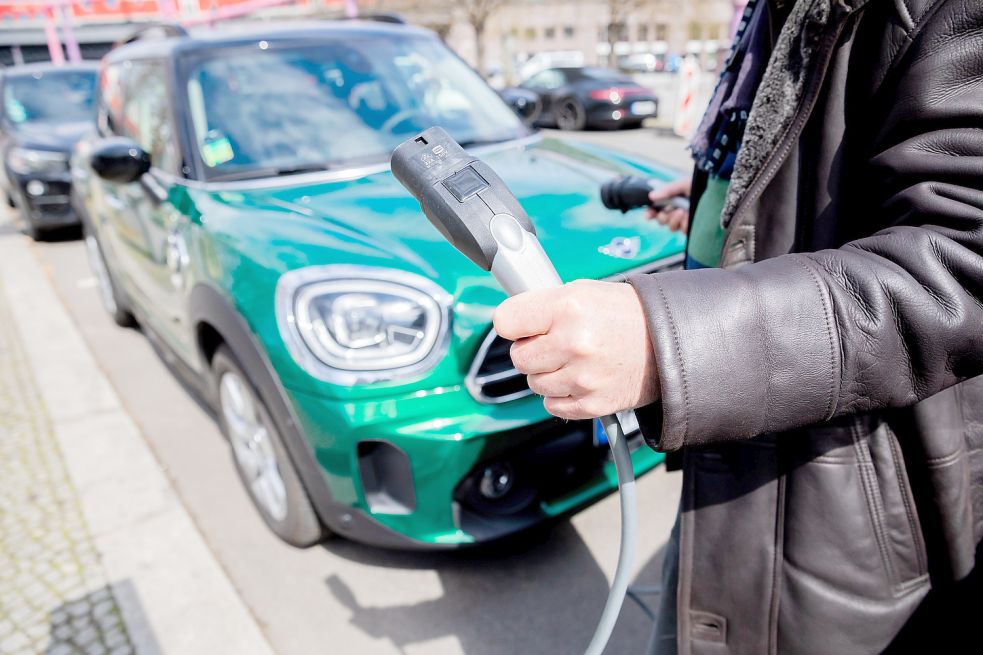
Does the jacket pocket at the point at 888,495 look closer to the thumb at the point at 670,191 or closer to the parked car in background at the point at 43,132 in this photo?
the thumb at the point at 670,191

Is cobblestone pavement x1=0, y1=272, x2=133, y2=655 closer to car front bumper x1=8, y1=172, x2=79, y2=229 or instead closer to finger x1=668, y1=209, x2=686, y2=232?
finger x1=668, y1=209, x2=686, y2=232

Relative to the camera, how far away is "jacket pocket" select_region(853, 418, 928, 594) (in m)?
0.99

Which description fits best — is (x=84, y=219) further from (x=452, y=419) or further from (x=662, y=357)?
(x=662, y=357)

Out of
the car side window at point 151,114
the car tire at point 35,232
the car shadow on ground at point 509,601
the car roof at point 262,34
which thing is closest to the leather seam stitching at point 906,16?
the car shadow on ground at point 509,601

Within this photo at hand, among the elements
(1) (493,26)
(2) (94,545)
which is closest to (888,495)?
(2) (94,545)

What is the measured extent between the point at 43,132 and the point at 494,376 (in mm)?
7527

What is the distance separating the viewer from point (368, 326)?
6.27 feet

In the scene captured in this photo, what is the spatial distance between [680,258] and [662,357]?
5.46 ft

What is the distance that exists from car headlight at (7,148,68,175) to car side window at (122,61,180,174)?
3.89 m

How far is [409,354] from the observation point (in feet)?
6.19

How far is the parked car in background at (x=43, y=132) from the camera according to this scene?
6.86 meters

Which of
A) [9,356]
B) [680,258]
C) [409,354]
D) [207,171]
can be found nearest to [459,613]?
[409,354]

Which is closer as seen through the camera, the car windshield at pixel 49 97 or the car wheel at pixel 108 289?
the car wheel at pixel 108 289

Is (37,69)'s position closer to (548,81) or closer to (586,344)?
(548,81)
